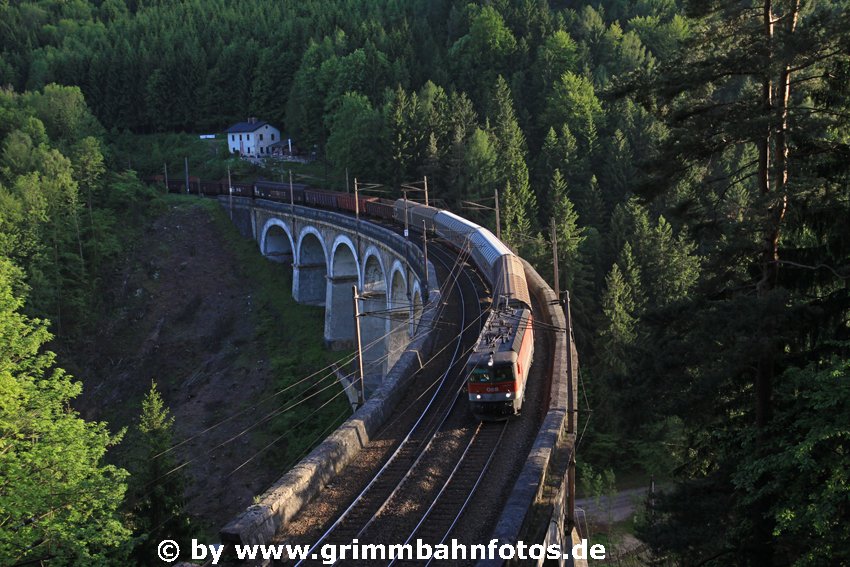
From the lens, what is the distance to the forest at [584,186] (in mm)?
15234

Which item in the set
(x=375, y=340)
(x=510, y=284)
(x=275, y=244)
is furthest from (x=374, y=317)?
(x=275, y=244)

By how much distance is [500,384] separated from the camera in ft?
80.2

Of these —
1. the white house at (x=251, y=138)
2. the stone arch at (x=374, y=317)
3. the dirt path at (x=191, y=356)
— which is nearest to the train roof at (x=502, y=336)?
the dirt path at (x=191, y=356)

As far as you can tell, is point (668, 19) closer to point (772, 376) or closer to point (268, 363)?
point (268, 363)

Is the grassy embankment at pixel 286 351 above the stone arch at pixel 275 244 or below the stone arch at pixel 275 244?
below

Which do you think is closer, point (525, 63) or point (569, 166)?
point (569, 166)

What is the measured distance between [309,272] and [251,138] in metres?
51.7

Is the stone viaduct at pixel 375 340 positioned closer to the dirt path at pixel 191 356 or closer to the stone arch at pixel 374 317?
the stone arch at pixel 374 317

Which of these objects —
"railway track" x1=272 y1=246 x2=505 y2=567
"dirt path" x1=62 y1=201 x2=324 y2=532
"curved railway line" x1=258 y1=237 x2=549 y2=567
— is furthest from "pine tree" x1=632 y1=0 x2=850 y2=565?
"dirt path" x1=62 y1=201 x2=324 y2=532

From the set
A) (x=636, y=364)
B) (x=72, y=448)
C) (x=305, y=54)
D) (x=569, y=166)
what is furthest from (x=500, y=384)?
(x=305, y=54)

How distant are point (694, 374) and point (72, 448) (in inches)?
612

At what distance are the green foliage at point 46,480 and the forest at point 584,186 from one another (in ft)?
0.28

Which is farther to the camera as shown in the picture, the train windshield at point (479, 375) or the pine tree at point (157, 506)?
the pine tree at point (157, 506)

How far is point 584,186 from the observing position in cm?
7512
